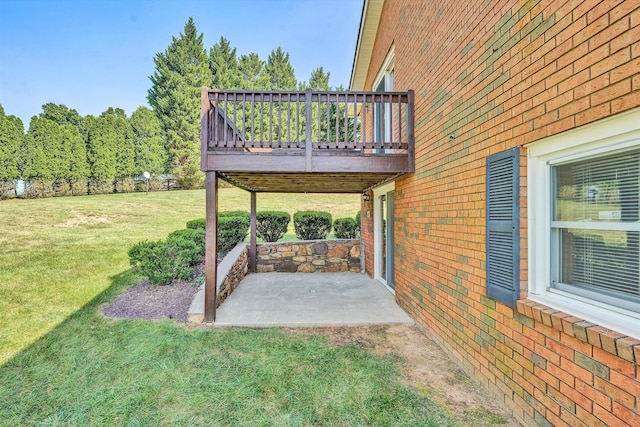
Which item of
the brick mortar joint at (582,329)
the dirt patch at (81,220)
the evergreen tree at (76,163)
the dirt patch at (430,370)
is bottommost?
the dirt patch at (430,370)

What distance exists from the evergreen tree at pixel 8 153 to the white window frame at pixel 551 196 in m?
23.6

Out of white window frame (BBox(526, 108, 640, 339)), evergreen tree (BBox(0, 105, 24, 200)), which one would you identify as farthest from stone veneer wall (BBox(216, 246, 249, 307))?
evergreen tree (BBox(0, 105, 24, 200))

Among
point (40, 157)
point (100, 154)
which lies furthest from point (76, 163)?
point (40, 157)

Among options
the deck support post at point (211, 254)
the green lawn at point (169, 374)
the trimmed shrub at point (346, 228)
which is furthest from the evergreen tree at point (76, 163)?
the deck support post at point (211, 254)

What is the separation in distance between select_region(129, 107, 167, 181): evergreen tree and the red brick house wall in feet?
76.9

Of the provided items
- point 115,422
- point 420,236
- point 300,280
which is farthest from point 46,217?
point 420,236

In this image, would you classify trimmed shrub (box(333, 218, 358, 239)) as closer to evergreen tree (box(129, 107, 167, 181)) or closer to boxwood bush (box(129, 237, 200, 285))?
boxwood bush (box(129, 237, 200, 285))

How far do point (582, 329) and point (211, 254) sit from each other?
434 centimetres

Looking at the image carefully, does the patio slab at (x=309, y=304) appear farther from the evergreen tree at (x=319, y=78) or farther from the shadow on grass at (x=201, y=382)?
the evergreen tree at (x=319, y=78)

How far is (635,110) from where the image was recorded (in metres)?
1.58

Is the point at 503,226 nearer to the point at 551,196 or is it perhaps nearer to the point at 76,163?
→ the point at 551,196

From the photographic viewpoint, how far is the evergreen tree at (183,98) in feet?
77.5

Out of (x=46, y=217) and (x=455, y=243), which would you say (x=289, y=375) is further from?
(x=46, y=217)

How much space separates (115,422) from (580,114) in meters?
4.03
